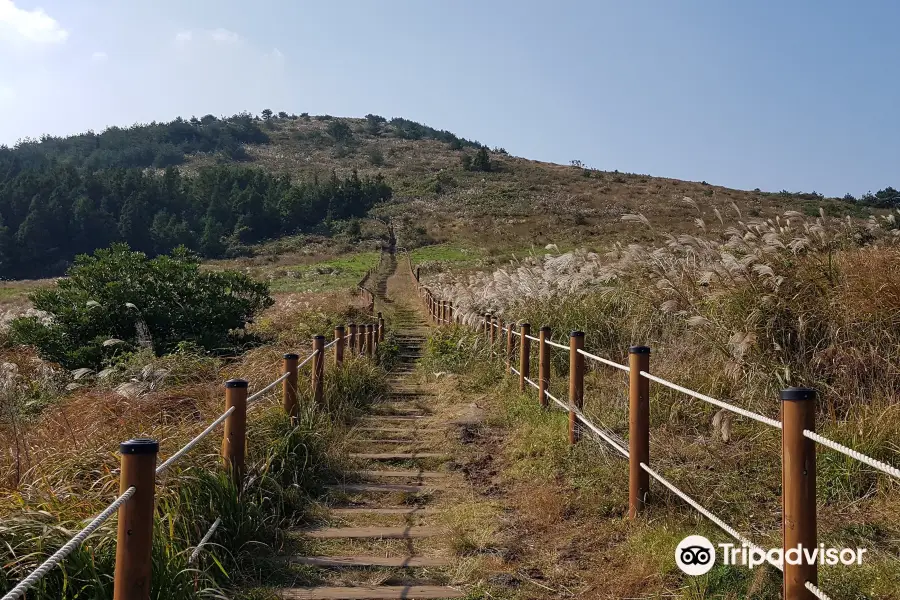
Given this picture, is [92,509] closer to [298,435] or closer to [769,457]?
[298,435]

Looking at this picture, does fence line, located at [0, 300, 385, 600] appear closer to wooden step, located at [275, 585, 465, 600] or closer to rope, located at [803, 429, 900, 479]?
wooden step, located at [275, 585, 465, 600]

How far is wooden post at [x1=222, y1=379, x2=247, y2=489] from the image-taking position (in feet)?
14.5

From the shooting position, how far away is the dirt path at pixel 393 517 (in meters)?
3.97

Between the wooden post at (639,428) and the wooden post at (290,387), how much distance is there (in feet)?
10.0

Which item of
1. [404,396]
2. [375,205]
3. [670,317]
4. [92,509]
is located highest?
[375,205]

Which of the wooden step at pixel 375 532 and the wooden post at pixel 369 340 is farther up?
the wooden post at pixel 369 340

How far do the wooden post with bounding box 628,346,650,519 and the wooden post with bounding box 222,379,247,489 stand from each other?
98.1 inches

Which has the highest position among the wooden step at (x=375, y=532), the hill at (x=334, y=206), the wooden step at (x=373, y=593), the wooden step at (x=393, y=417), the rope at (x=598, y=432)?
the hill at (x=334, y=206)

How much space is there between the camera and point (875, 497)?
409cm

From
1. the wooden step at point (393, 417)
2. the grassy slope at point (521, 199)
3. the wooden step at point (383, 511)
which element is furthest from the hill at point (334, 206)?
the wooden step at point (383, 511)

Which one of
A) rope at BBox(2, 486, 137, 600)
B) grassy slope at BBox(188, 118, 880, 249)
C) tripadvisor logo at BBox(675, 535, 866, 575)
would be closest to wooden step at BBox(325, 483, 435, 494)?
tripadvisor logo at BBox(675, 535, 866, 575)

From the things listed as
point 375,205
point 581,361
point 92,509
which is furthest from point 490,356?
point 375,205

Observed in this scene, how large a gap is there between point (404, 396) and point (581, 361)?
4.60 metres

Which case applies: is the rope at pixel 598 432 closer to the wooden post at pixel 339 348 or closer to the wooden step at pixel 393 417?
the wooden step at pixel 393 417
